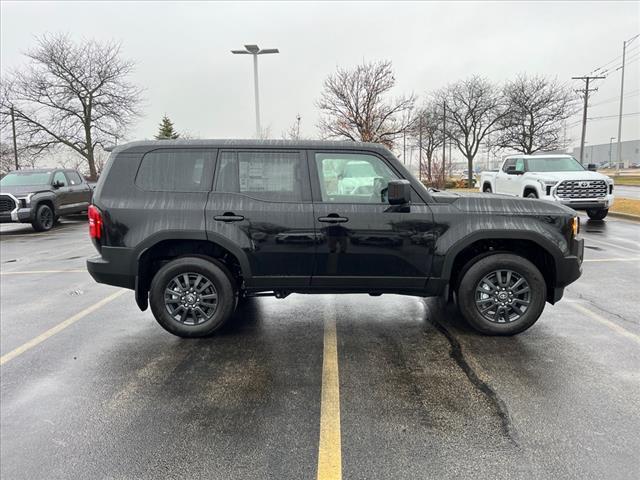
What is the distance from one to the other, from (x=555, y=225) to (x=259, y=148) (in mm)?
2872

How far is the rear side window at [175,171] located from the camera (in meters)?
4.21

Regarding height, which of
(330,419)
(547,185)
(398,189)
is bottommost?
(330,419)

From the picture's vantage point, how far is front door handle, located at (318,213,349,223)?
4070 mm

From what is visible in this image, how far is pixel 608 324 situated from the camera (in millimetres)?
4547

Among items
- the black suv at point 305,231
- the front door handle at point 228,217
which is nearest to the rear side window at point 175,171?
the black suv at point 305,231

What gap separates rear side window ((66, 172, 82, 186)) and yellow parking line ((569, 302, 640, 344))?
15.1 meters

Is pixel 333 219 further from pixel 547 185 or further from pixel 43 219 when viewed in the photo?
pixel 43 219

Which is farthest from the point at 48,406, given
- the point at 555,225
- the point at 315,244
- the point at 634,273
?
the point at 634,273

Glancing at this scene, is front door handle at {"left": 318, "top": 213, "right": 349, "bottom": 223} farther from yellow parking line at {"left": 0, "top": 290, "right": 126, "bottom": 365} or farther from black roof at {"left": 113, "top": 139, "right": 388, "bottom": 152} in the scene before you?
yellow parking line at {"left": 0, "top": 290, "right": 126, "bottom": 365}

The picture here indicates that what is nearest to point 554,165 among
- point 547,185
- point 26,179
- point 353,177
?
→ point 547,185

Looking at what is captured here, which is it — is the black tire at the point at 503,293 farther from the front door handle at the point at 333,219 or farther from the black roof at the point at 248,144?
the black roof at the point at 248,144

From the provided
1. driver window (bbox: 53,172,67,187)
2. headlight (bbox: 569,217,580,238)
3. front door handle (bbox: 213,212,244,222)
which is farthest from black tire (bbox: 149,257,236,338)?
driver window (bbox: 53,172,67,187)

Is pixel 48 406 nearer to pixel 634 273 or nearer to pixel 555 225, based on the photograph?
pixel 555 225

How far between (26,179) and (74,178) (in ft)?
5.21
